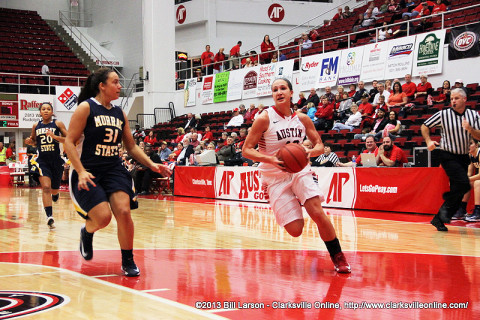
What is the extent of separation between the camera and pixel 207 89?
26.0 m

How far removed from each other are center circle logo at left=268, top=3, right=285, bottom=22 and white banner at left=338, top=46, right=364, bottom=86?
43.2 ft

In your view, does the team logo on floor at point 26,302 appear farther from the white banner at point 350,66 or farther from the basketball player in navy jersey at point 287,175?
the white banner at point 350,66

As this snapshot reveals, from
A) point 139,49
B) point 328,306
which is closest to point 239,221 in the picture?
point 328,306

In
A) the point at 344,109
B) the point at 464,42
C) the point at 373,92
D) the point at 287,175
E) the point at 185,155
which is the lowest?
the point at 287,175

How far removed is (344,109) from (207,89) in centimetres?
1005

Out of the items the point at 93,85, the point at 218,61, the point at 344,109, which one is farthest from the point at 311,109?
the point at 93,85

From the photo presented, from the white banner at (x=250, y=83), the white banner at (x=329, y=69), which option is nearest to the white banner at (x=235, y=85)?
the white banner at (x=250, y=83)

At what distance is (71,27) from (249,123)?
67.8 ft

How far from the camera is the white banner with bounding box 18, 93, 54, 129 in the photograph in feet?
93.6

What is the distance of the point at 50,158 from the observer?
9.40 metres

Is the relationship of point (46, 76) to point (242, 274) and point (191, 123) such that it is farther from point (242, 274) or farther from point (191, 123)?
point (242, 274)

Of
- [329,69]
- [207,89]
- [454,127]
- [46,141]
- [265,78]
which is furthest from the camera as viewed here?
[207,89]

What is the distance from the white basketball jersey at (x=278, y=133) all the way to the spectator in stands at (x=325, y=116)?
11.3 meters

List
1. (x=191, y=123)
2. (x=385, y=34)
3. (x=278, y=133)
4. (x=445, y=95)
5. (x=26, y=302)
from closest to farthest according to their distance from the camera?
(x=26, y=302)
(x=278, y=133)
(x=445, y=95)
(x=385, y=34)
(x=191, y=123)
